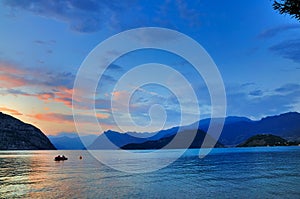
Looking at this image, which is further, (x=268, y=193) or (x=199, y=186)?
(x=199, y=186)

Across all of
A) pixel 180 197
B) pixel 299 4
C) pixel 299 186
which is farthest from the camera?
pixel 299 186

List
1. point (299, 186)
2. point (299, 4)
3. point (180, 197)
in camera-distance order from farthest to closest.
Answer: point (299, 186), point (180, 197), point (299, 4)

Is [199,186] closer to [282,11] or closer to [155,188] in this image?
[155,188]

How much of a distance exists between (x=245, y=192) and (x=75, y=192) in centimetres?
3017

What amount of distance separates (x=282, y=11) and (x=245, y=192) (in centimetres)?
3617

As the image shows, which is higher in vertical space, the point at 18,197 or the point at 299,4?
the point at 299,4

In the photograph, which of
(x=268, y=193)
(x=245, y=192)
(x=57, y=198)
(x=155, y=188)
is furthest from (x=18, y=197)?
(x=268, y=193)

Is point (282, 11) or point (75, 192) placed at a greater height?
point (282, 11)

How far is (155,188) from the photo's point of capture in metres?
54.1

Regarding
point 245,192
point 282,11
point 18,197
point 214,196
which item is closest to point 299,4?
point 282,11

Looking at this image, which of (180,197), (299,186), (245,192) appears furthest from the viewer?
(299,186)

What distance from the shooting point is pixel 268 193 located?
47000mm

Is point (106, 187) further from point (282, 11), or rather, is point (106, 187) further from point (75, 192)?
point (282, 11)

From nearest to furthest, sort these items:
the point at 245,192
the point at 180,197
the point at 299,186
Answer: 1. the point at 180,197
2. the point at 245,192
3. the point at 299,186
